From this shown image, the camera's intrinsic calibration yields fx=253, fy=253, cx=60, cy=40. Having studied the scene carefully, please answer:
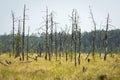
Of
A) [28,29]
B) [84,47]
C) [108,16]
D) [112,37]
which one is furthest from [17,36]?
[84,47]

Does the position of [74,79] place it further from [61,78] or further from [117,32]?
[117,32]

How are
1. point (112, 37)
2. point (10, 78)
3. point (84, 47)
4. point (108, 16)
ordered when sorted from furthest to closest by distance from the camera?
point (84, 47), point (112, 37), point (108, 16), point (10, 78)

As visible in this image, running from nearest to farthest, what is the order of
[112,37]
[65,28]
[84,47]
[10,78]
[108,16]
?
[10,78]
[108,16]
[65,28]
[112,37]
[84,47]

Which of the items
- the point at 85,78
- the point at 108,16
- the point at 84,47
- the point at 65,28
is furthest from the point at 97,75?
the point at 84,47

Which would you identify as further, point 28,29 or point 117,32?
point 117,32

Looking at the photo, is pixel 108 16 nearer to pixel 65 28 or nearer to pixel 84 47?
pixel 65 28

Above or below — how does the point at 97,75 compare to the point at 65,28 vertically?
below

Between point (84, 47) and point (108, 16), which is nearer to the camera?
point (108, 16)

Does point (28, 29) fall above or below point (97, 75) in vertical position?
above

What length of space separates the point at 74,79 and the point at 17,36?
1694 inches

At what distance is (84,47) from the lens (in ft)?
563

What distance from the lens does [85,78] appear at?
16.9 m

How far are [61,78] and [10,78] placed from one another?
11.1 ft

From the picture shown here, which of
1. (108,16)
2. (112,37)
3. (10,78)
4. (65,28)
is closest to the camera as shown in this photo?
(10,78)
